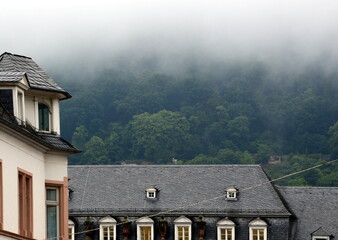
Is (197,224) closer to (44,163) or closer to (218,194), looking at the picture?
(218,194)

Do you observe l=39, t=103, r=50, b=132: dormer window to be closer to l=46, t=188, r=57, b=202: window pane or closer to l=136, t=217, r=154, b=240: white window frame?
l=46, t=188, r=57, b=202: window pane

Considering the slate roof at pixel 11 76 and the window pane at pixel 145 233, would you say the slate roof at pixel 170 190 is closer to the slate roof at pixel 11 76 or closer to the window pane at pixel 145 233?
the window pane at pixel 145 233

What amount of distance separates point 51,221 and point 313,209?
77.0m

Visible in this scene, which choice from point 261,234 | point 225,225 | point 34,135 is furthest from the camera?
point 225,225

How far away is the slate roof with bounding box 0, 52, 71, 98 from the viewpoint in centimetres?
3853

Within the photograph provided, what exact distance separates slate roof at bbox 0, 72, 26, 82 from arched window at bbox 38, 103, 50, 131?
1785 mm

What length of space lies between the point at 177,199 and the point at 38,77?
73387mm

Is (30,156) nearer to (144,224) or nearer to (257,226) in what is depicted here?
(257,226)

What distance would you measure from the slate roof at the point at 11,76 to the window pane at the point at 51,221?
11.6 ft

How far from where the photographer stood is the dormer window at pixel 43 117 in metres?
38.3

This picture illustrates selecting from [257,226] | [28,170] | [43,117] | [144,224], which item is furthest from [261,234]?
[28,170]

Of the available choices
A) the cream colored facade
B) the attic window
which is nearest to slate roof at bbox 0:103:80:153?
the cream colored facade

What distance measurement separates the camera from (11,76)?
36.5 m

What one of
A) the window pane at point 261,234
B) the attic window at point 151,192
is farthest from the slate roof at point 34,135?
the attic window at point 151,192
